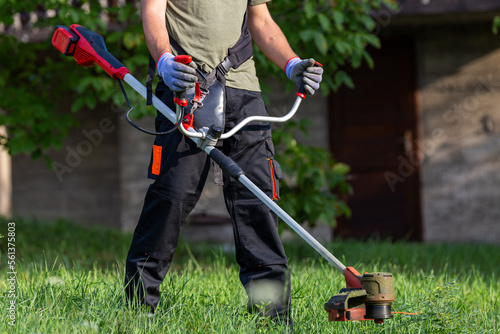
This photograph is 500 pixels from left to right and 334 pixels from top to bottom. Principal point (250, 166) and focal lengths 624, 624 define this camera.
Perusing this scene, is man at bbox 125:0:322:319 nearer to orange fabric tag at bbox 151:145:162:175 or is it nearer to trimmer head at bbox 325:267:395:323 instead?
orange fabric tag at bbox 151:145:162:175

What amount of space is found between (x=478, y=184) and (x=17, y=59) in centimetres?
573

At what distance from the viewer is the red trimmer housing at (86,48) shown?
2.80 m

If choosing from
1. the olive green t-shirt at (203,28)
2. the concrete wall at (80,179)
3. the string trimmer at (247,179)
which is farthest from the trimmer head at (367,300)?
the concrete wall at (80,179)

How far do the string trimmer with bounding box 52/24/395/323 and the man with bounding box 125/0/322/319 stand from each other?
0.48ft

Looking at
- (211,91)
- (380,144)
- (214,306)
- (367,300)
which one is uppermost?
(211,91)

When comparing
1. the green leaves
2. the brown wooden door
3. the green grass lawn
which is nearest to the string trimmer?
the green grass lawn

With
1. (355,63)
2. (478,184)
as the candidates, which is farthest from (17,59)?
(478,184)

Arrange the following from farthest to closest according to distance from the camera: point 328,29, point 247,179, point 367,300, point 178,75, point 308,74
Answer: point 328,29
point 308,74
point 247,179
point 178,75
point 367,300

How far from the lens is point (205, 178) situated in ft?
9.11

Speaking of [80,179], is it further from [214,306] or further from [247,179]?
[247,179]

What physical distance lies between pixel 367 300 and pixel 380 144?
246 inches

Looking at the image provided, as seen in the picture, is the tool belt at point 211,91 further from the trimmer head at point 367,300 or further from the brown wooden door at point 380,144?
the brown wooden door at point 380,144

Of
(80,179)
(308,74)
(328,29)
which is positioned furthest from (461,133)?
(308,74)

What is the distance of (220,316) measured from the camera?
265 centimetres
